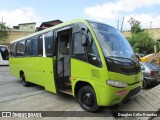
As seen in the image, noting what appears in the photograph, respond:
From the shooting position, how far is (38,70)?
30.1 ft

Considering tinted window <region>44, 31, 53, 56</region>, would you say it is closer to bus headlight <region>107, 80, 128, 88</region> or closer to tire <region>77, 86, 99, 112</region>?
tire <region>77, 86, 99, 112</region>

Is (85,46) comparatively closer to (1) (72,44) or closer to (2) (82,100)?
(1) (72,44)

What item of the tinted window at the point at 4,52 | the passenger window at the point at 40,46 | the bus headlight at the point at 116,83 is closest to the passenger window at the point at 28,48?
the passenger window at the point at 40,46

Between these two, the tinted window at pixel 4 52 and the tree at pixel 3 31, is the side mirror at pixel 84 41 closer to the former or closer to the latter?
the tinted window at pixel 4 52

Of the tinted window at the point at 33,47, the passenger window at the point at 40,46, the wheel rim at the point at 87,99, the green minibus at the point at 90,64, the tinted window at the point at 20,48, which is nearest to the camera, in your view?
the green minibus at the point at 90,64

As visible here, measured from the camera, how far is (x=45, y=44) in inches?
338

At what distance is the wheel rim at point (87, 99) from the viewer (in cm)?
638

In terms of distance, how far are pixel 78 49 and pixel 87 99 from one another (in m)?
1.55

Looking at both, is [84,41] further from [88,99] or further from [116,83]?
[88,99]

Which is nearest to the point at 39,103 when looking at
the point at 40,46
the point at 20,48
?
the point at 40,46

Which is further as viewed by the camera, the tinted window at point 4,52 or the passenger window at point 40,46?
the tinted window at point 4,52

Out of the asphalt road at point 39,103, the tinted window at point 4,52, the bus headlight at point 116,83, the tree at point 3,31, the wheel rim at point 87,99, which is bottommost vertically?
the asphalt road at point 39,103

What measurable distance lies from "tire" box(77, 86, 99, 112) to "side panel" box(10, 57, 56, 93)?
5.12ft

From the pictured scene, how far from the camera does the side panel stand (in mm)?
8109
